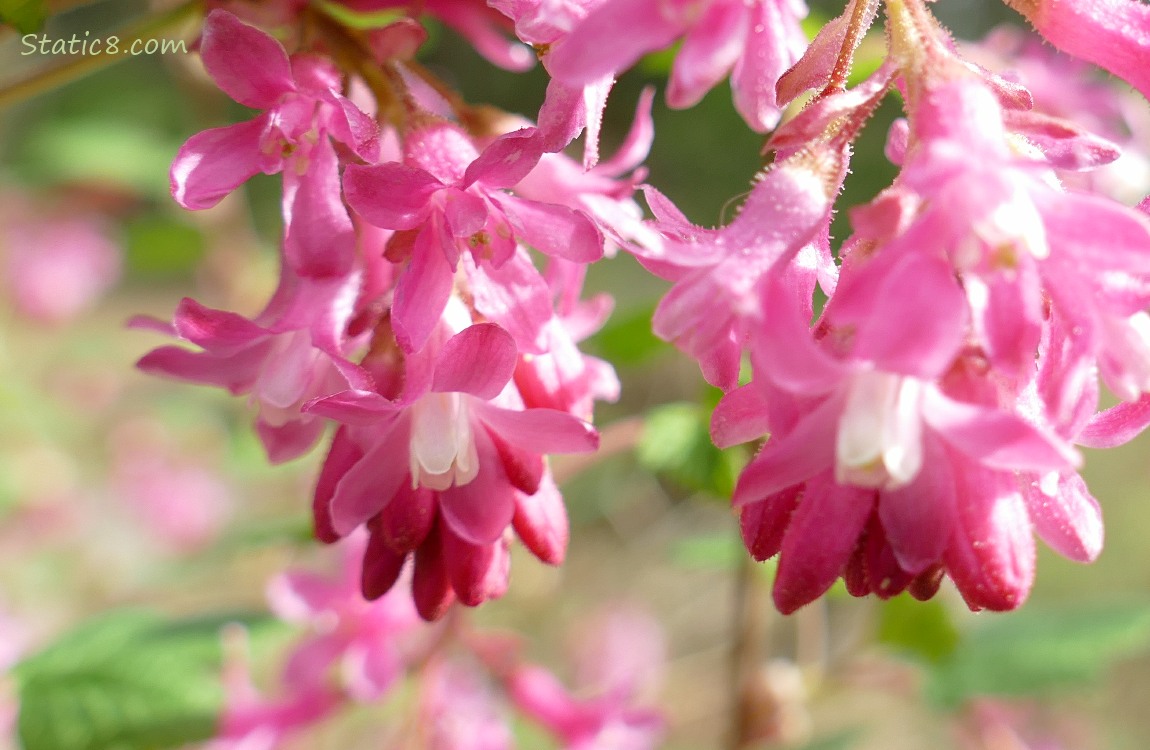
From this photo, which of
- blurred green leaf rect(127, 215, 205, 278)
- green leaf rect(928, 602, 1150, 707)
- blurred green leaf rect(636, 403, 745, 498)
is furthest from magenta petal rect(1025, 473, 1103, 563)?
blurred green leaf rect(127, 215, 205, 278)

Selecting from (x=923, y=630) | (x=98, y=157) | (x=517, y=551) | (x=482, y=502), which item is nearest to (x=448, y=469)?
(x=482, y=502)

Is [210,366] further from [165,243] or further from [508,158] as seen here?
[165,243]

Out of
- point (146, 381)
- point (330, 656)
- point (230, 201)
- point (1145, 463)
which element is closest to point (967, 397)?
point (330, 656)

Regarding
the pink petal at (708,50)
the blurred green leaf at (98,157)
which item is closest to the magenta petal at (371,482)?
the pink petal at (708,50)

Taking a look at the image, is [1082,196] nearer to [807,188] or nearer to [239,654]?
[807,188]

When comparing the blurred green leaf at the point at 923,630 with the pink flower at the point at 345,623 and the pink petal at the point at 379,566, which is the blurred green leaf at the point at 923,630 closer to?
the pink flower at the point at 345,623

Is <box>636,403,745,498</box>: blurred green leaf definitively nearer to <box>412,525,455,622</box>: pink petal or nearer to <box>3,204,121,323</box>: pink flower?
<box>412,525,455,622</box>: pink petal
